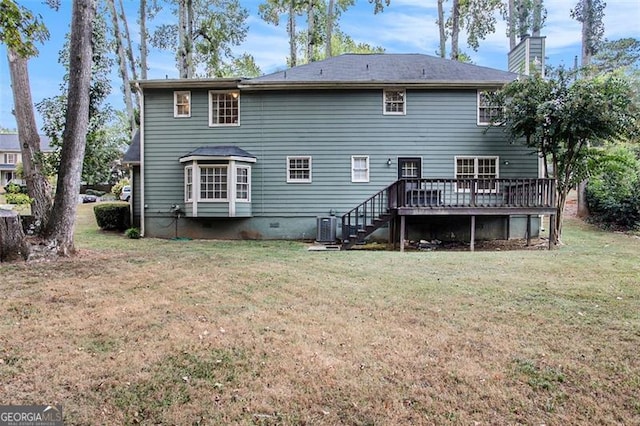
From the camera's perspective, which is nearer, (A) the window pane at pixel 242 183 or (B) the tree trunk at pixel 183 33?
(A) the window pane at pixel 242 183

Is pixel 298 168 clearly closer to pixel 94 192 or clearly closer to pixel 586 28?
pixel 586 28

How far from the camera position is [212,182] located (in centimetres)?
1203

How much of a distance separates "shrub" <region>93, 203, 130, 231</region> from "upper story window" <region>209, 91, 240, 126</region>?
459cm

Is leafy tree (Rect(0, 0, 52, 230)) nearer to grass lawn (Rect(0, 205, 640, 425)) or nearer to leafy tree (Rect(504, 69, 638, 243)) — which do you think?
grass lawn (Rect(0, 205, 640, 425))

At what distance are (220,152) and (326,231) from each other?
4080mm

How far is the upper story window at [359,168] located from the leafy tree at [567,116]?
170 inches

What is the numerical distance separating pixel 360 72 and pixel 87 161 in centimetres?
1106

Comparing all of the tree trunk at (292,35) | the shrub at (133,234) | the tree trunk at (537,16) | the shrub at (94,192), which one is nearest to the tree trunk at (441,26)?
the tree trunk at (537,16)

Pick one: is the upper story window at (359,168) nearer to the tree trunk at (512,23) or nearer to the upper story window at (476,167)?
the upper story window at (476,167)

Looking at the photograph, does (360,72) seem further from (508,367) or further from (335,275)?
(508,367)

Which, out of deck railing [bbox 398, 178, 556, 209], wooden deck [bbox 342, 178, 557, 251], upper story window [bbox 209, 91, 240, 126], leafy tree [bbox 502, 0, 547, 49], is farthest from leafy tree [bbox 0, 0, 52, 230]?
leafy tree [bbox 502, 0, 547, 49]

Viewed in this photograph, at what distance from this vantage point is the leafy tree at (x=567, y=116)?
378 inches

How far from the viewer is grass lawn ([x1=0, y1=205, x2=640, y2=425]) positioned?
265 centimetres

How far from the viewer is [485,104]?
12.3 meters
